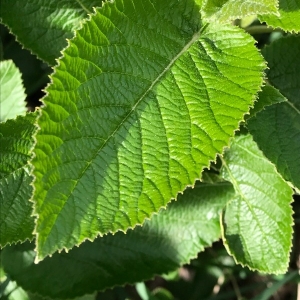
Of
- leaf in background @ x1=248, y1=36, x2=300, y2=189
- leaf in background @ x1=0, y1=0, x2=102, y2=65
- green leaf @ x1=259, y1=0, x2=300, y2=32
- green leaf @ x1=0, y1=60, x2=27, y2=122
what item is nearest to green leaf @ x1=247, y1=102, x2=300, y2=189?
leaf in background @ x1=248, y1=36, x2=300, y2=189

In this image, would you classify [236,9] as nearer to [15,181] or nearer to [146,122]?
[146,122]

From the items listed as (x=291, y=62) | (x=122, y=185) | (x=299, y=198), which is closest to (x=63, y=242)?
(x=122, y=185)

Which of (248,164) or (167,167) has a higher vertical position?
(167,167)

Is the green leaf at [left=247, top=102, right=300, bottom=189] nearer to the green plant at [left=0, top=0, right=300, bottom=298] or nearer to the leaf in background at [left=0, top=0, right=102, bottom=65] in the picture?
the green plant at [left=0, top=0, right=300, bottom=298]

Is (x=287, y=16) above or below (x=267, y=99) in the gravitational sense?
above

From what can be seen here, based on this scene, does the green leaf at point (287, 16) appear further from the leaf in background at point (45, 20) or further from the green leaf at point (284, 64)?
the leaf in background at point (45, 20)

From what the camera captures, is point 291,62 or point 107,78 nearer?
point 107,78

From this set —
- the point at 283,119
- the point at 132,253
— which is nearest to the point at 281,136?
the point at 283,119

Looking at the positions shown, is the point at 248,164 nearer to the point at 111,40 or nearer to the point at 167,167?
the point at 167,167
